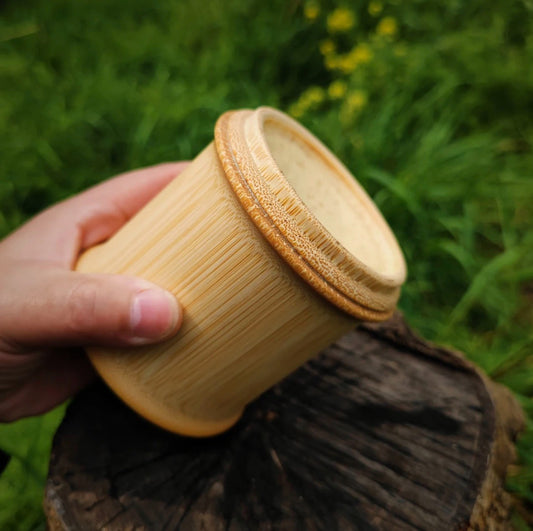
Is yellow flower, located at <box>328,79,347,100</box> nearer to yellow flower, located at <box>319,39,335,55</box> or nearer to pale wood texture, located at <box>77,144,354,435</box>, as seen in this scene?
yellow flower, located at <box>319,39,335,55</box>

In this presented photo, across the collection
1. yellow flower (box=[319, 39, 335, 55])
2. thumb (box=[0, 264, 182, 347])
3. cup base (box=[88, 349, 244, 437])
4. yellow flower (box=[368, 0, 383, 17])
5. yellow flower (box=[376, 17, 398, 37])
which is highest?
yellow flower (box=[368, 0, 383, 17])

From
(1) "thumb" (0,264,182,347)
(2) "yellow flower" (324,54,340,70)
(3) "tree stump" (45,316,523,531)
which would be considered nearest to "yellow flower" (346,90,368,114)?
(2) "yellow flower" (324,54,340,70)

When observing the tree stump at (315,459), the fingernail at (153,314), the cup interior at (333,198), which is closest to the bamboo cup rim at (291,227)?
the cup interior at (333,198)

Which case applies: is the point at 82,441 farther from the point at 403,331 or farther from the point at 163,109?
the point at 163,109

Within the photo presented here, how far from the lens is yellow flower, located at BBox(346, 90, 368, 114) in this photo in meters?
1.91

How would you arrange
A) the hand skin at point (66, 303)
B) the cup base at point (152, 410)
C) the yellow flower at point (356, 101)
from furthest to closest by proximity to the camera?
the yellow flower at point (356, 101) < the cup base at point (152, 410) < the hand skin at point (66, 303)

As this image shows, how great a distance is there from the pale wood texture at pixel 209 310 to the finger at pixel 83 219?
14 centimetres

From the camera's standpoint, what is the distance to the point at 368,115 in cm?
202

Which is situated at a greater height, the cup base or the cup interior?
the cup interior

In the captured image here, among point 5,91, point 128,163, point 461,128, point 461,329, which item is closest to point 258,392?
point 461,329

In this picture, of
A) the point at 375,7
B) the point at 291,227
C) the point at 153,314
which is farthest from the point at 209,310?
the point at 375,7

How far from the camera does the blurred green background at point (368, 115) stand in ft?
5.78

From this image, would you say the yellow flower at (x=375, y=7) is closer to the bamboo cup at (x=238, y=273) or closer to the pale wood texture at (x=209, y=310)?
the bamboo cup at (x=238, y=273)

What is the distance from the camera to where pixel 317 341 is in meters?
0.89
